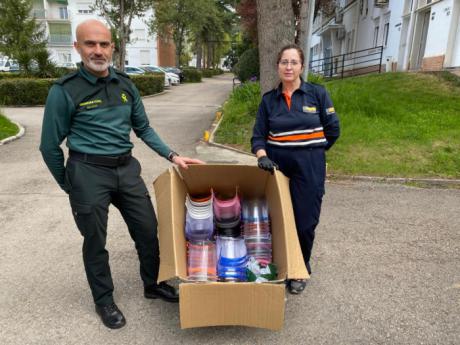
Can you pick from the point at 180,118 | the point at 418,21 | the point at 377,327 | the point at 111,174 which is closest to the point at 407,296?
the point at 377,327

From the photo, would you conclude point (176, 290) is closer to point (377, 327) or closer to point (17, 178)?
point (377, 327)

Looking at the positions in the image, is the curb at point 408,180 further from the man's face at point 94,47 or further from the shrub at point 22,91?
the shrub at point 22,91

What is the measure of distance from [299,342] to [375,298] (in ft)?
2.88

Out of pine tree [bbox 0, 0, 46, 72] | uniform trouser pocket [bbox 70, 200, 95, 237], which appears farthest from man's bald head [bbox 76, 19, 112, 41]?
pine tree [bbox 0, 0, 46, 72]

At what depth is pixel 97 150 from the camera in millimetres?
2414

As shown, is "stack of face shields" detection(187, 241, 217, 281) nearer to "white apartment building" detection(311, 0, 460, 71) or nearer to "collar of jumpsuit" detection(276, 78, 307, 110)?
"collar of jumpsuit" detection(276, 78, 307, 110)

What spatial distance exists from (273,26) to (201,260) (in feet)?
19.2

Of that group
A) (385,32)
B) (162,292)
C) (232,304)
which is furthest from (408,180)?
(385,32)

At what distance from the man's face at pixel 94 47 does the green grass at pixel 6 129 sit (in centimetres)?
819

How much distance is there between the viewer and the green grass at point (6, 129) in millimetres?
9344

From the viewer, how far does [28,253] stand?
3.71 metres

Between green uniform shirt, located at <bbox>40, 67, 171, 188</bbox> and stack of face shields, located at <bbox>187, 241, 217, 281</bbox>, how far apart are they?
0.90 meters

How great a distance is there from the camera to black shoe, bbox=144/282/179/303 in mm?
2889

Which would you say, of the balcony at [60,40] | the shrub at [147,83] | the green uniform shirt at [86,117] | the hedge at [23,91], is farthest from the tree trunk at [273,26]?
the balcony at [60,40]
